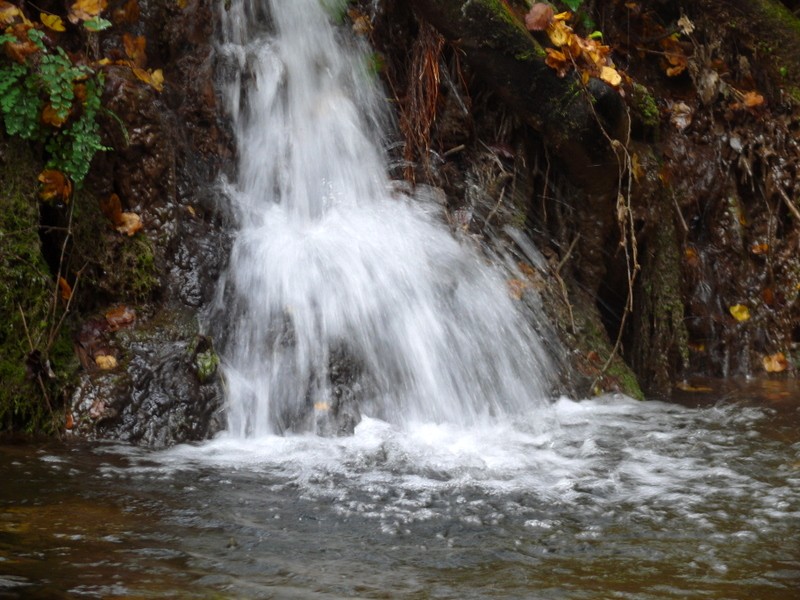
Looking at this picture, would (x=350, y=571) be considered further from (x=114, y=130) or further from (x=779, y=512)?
(x=114, y=130)

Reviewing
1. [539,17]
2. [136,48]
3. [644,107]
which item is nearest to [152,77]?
[136,48]

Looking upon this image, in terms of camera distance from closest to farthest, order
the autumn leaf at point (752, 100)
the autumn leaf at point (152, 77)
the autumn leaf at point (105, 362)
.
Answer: the autumn leaf at point (105, 362), the autumn leaf at point (152, 77), the autumn leaf at point (752, 100)

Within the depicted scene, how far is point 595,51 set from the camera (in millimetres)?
5215

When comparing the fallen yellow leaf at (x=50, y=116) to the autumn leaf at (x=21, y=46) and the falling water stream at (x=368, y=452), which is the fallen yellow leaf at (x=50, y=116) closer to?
the autumn leaf at (x=21, y=46)

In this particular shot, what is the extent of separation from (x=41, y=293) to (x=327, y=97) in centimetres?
236

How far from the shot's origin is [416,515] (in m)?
2.73

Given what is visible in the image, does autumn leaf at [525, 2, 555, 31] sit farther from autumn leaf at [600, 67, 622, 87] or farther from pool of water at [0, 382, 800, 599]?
pool of water at [0, 382, 800, 599]

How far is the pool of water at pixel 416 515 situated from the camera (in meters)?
2.16

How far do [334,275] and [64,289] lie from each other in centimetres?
127

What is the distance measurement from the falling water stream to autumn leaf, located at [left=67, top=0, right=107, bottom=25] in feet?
2.93

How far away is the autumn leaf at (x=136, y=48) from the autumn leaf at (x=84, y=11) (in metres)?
0.24

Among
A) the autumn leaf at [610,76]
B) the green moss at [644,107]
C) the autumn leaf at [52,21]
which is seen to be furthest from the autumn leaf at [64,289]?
the green moss at [644,107]

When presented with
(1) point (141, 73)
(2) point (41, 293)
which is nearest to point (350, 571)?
(2) point (41, 293)

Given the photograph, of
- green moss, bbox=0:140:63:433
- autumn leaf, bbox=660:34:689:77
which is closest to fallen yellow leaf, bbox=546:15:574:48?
autumn leaf, bbox=660:34:689:77
